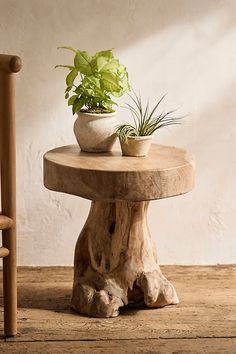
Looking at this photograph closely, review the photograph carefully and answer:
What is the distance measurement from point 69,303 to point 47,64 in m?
0.78

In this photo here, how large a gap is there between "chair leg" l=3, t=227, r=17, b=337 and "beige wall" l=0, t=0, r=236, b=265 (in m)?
0.60

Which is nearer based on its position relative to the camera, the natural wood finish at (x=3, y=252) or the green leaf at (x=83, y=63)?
the natural wood finish at (x=3, y=252)

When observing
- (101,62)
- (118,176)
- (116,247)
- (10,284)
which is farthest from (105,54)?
(10,284)

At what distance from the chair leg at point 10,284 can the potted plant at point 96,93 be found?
0.37 meters

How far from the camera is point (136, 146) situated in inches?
86.8

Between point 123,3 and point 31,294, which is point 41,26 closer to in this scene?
point 123,3

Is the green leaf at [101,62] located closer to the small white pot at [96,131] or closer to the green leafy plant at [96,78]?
the green leafy plant at [96,78]

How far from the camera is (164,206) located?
2709 mm

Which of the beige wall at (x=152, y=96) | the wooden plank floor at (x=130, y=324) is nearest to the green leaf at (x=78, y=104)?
the beige wall at (x=152, y=96)

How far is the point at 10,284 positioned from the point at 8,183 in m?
0.27

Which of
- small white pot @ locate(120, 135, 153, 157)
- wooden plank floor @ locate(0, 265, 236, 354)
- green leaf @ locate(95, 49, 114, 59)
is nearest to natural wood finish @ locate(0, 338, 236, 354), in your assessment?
wooden plank floor @ locate(0, 265, 236, 354)

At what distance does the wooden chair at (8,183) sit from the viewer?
201 centimetres

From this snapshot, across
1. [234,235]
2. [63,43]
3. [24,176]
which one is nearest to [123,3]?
[63,43]

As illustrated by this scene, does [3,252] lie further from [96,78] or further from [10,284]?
[96,78]
